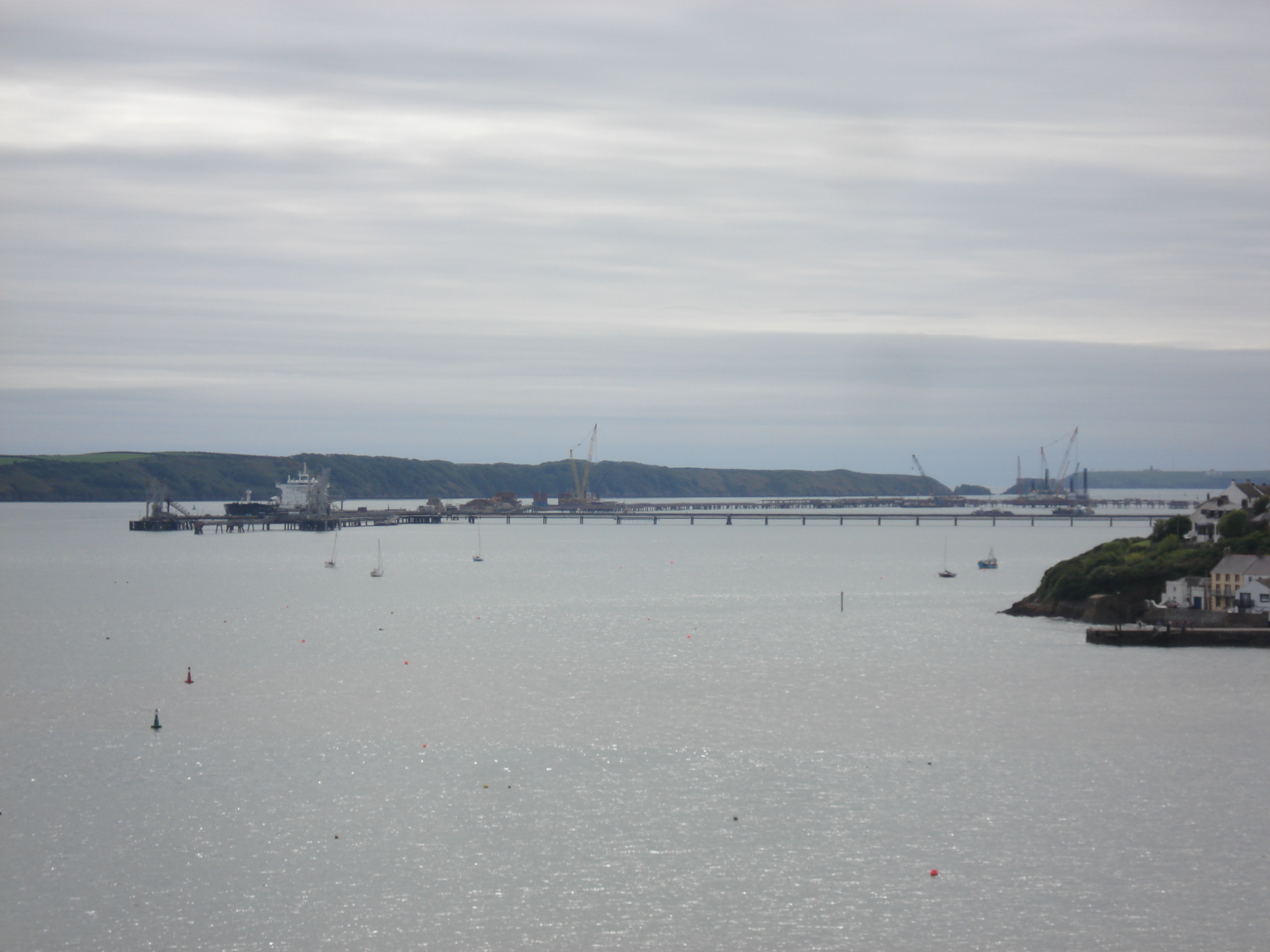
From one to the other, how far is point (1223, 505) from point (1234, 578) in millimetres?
15146

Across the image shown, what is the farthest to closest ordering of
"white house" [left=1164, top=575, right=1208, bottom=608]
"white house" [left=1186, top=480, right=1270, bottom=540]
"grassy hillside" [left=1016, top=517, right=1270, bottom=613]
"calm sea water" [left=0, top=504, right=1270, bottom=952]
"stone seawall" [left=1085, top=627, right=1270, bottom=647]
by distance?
"white house" [left=1186, top=480, right=1270, bottom=540] < "grassy hillside" [left=1016, top=517, right=1270, bottom=613] < "white house" [left=1164, top=575, right=1208, bottom=608] < "stone seawall" [left=1085, top=627, right=1270, bottom=647] < "calm sea water" [left=0, top=504, right=1270, bottom=952]

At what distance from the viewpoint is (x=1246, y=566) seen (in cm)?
6494

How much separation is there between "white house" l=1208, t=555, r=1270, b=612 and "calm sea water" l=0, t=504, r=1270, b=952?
5.84 m

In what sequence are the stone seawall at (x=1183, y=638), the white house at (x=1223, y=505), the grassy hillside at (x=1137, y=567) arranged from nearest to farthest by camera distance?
the stone seawall at (x=1183, y=638) < the grassy hillside at (x=1137, y=567) < the white house at (x=1223, y=505)

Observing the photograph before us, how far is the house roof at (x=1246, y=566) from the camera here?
6444 centimetres

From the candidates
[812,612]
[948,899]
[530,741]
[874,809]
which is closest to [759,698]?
[530,741]

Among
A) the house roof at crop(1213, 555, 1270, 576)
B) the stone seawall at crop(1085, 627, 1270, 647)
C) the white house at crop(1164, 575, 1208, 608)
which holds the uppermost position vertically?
the house roof at crop(1213, 555, 1270, 576)

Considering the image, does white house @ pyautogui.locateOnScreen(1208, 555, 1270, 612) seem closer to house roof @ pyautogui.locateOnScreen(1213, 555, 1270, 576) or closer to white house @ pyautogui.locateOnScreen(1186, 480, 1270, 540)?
house roof @ pyautogui.locateOnScreen(1213, 555, 1270, 576)

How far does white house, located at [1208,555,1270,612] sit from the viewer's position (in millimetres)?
64438

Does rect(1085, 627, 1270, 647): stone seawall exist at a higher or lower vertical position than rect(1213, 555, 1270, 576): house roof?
lower

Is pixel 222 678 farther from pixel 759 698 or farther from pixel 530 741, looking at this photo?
pixel 759 698

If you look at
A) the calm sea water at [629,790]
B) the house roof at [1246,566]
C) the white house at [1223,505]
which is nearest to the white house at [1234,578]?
the house roof at [1246,566]

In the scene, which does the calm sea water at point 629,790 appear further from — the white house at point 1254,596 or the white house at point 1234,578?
the white house at point 1234,578

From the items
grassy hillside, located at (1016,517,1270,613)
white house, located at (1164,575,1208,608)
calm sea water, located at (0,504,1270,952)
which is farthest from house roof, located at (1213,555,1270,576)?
calm sea water, located at (0,504,1270,952)
